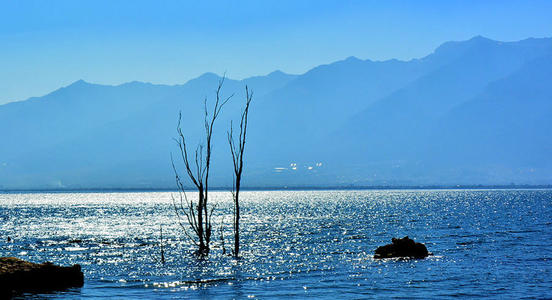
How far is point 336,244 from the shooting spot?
6788cm

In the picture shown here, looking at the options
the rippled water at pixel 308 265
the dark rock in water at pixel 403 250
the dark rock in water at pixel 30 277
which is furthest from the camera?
the dark rock in water at pixel 403 250

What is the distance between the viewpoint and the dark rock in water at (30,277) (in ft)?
119

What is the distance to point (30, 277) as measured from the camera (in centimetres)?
3747

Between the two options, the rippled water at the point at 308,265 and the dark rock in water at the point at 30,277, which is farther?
the rippled water at the point at 308,265

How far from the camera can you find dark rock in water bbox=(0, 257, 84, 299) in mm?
36125

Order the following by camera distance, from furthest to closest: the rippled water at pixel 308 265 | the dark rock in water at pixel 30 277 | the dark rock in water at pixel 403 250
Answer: the dark rock in water at pixel 403 250
the rippled water at pixel 308 265
the dark rock in water at pixel 30 277

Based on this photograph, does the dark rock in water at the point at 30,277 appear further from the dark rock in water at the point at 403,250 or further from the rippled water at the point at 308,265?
the dark rock in water at the point at 403,250

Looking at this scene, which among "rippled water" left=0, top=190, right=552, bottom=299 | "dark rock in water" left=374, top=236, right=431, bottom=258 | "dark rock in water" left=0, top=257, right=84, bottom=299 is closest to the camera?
"dark rock in water" left=0, top=257, right=84, bottom=299

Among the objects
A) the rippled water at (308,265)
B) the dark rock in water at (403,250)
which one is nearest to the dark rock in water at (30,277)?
the rippled water at (308,265)

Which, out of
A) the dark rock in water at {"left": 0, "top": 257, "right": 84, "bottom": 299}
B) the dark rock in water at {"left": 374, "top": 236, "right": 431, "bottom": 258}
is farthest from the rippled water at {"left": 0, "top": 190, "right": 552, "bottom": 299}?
the dark rock in water at {"left": 0, "top": 257, "right": 84, "bottom": 299}

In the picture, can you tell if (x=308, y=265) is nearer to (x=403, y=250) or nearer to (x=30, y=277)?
(x=403, y=250)

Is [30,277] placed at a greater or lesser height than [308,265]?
greater

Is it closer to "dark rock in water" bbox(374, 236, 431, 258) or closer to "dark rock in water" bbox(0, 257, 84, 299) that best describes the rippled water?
"dark rock in water" bbox(374, 236, 431, 258)

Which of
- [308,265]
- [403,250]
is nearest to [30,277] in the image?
[308,265]
